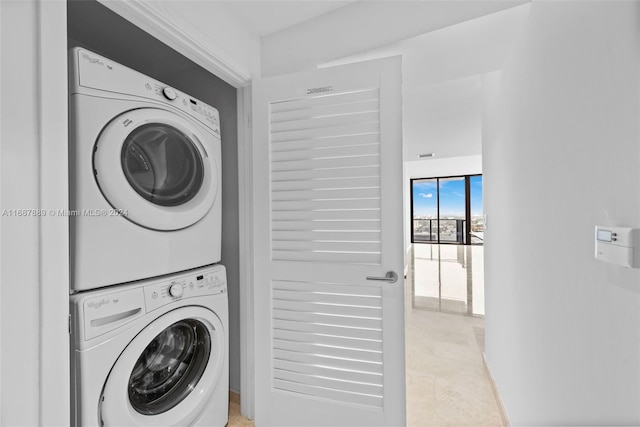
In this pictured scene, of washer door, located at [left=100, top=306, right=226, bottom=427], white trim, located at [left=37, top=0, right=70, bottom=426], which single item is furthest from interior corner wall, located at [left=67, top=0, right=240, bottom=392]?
white trim, located at [left=37, top=0, right=70, bottom=426]

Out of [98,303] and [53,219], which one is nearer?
[53,219]

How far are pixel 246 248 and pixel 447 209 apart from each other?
8592 mm

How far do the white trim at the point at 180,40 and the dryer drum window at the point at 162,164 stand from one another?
359 millimetres

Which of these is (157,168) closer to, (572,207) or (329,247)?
(329,247)

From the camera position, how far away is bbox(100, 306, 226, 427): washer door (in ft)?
3.61

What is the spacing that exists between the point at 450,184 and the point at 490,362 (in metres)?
7.72

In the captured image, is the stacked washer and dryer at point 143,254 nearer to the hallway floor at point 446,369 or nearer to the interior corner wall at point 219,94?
the interior corner wall at point 219,94

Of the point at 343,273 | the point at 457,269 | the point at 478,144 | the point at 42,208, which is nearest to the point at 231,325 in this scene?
the point at 343,273

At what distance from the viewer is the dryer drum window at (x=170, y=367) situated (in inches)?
50.5

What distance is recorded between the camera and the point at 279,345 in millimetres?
1592

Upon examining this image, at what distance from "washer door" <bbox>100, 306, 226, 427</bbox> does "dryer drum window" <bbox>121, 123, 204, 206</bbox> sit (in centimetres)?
55

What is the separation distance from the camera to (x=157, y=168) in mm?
1411

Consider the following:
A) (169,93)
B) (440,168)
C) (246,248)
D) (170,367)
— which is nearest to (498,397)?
(246,248)

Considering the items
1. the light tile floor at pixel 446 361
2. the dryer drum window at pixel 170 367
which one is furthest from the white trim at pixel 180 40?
the light tile floor at pixel 446 361
